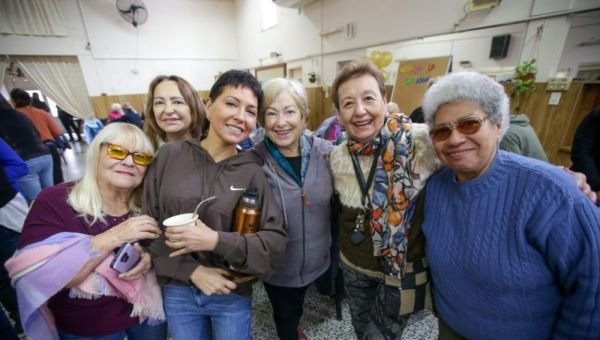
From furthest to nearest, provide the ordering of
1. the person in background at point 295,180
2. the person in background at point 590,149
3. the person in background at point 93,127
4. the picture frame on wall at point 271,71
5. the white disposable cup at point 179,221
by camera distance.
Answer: the picture frame on wall at point 271,71 < the person in background at point 93,127 < the person in background at point 590,149 < the person in background at point 295,180 < the white disposable cup at point 179,221

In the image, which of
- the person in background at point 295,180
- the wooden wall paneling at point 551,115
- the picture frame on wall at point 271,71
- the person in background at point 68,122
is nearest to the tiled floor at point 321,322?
the person in background at point 295,180

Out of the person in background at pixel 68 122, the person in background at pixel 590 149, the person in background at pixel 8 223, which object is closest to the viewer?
the person in background at pixel 8 223

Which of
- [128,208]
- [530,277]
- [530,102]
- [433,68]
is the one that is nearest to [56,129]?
[128,208]

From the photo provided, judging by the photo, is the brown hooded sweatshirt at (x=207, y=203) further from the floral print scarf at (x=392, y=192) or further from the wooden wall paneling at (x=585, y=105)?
the wooden wall paneling at (x=585, y=105)

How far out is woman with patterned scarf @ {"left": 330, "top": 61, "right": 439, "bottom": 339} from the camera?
3.56 feet

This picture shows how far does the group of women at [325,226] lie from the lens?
0.80m

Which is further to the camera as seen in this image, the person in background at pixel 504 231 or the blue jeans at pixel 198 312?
the blue jeans at pixel 198 312

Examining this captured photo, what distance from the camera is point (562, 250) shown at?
28.8 inches

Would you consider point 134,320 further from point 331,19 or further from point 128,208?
point 331,19

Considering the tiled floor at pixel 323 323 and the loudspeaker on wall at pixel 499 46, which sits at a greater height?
the loudspeaker on wall at pixel 499 46

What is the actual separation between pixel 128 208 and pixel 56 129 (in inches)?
192

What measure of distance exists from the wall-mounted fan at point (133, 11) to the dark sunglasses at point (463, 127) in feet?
39.6

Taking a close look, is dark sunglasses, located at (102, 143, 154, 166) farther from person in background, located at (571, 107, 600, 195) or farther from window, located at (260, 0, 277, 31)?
window, located at (260, 0, 277, 31)

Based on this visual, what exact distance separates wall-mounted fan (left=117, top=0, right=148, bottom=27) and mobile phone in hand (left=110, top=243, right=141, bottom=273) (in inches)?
456
